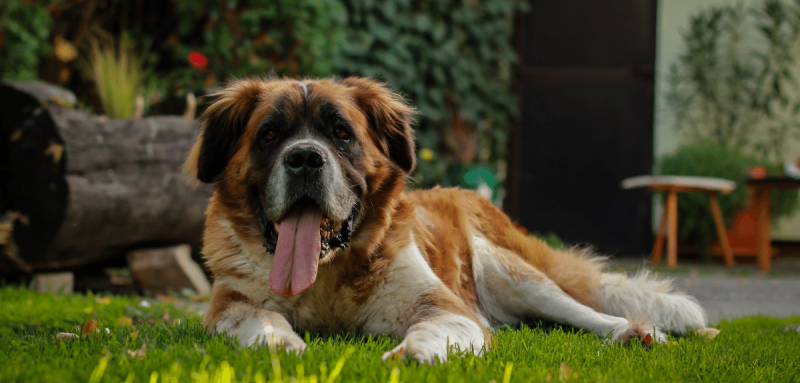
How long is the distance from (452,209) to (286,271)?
133 centimetres

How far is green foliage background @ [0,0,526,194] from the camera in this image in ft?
18.2

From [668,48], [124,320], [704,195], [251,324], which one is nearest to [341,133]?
[251,324]

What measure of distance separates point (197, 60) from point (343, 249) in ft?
12.6

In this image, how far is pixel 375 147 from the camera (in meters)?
2.67

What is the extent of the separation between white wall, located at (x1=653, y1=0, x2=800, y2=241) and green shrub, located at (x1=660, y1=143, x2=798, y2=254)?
3.77 feet

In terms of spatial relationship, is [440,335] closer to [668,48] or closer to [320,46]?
[320,46]

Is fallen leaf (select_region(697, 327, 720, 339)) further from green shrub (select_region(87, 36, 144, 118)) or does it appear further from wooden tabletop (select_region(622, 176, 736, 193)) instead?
wooden tabletop (select_region(622, 176, 736, 193))

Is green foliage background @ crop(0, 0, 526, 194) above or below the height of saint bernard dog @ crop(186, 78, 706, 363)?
above

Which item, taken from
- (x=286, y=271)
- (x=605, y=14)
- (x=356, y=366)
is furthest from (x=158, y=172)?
(x=605, y=14)

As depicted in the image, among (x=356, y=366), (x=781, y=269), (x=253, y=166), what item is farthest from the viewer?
(x=781, y=269)

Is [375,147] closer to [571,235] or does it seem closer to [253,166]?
[253,166]

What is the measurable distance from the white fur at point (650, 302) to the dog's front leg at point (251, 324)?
1654 mm

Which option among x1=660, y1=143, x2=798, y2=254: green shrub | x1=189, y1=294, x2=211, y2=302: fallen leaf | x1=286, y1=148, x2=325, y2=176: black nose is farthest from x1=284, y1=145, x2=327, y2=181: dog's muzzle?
x1=660, y1=143, x2=798, y2=254: green shrub

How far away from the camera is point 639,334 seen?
2.48 meters
